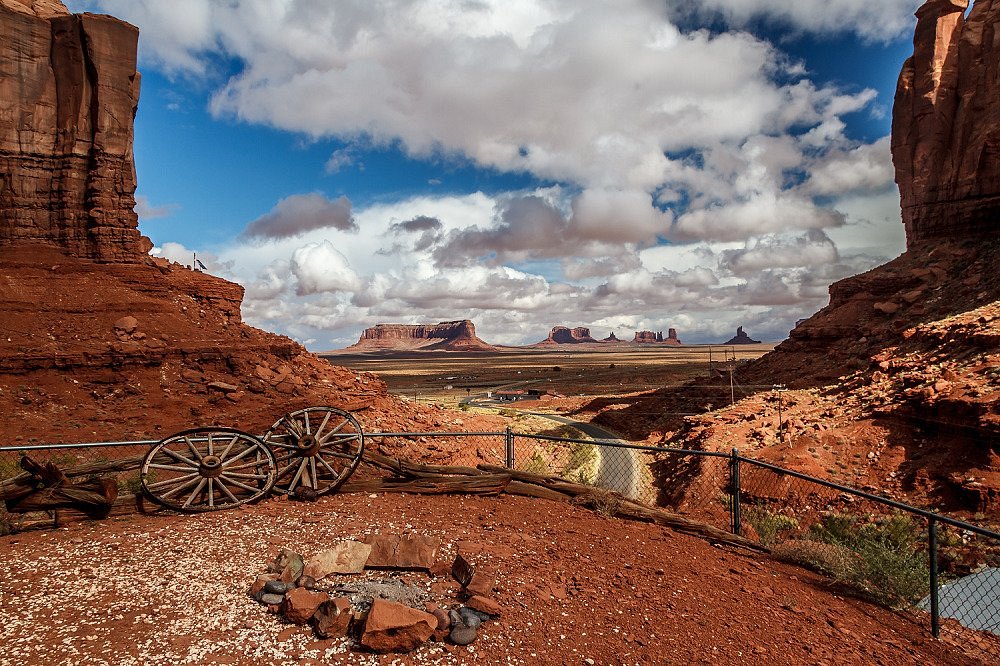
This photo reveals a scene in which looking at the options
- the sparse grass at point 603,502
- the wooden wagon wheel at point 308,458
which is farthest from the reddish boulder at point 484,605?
the wooden wagon wheel at point 308,458

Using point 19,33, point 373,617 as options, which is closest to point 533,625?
point 373,617

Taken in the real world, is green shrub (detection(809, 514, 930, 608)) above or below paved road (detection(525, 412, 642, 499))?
above

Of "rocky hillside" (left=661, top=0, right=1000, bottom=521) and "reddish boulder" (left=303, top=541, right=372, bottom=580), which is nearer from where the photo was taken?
"reddish boulder" (left=303, top=541, right=372, bottom=580)

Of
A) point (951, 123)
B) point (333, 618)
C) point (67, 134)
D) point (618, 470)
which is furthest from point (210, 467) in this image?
point (951, 123)

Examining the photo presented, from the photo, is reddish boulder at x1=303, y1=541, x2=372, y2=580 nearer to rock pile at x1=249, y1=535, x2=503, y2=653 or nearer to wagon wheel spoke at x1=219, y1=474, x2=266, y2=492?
rock pile at x1=249, y1=535, x2=503, y2=653

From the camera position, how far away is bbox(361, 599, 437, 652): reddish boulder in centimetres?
470

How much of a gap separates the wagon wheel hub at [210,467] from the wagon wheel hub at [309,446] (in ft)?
4.34

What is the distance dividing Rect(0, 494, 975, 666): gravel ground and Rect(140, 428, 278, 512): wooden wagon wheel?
0.33m

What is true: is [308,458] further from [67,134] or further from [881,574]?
[67,134]

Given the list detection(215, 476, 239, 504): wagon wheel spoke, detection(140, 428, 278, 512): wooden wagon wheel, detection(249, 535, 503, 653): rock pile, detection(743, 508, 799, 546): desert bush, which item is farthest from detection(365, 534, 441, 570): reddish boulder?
detection(743, 508, 799, 546): desert bush

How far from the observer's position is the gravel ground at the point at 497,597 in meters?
4.84

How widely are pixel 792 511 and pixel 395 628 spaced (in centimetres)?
1788

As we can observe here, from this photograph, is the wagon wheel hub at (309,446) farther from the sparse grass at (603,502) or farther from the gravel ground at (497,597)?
the sparse grass at (603,502)

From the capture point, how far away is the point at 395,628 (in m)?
4.73
